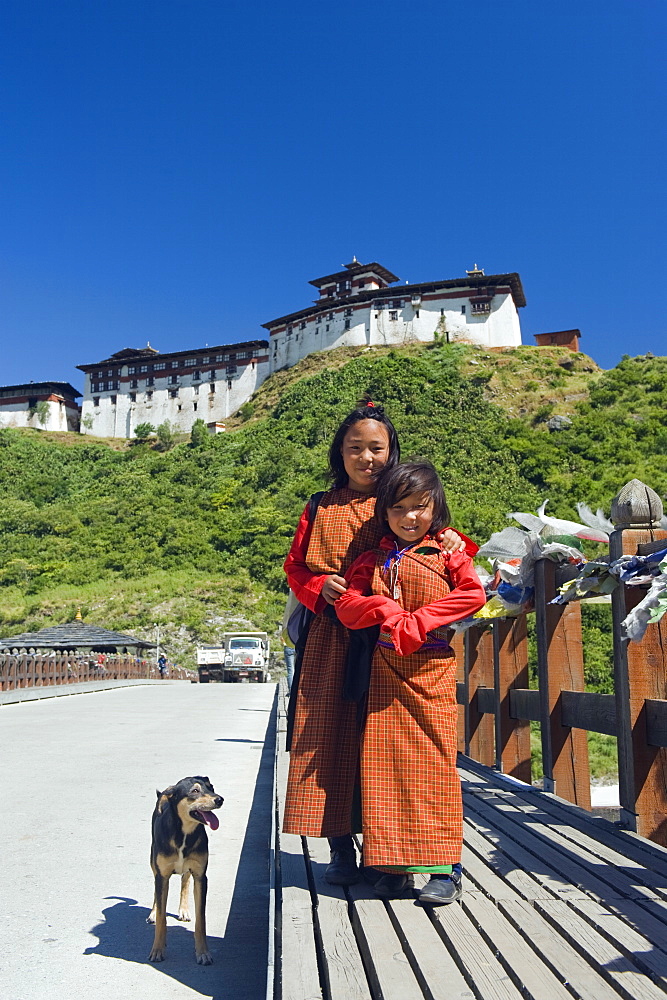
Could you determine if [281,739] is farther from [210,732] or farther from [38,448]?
[38,448]

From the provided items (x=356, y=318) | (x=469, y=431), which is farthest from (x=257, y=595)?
(x=356, y=318)

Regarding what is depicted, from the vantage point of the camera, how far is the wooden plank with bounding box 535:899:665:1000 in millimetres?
1934

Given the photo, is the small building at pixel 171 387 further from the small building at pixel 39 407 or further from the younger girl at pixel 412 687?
the younger girl at pixel 412 687

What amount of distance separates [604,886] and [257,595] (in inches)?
1651

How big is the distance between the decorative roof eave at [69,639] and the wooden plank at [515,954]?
2155 cm

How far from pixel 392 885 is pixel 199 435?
66930mm

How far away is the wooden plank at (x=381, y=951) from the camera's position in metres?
1.95

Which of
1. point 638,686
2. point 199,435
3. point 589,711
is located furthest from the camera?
point 199,435

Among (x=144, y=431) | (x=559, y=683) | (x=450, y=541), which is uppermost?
(x=144, y=431)

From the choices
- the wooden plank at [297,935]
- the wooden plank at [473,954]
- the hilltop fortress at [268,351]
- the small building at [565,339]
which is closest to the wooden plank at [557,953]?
the wooden plank at [473,954]

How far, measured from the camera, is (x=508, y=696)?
564cm

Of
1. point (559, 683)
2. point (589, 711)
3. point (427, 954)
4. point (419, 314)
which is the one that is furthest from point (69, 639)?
point (419, 314)

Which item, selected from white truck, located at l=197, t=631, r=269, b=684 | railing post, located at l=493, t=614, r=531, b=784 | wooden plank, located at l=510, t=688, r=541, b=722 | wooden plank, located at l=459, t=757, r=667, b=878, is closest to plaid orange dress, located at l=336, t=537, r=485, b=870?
wooden plank, located at l=459, t=757, r=667, b=878

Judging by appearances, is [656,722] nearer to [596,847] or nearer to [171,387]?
[596,847]
